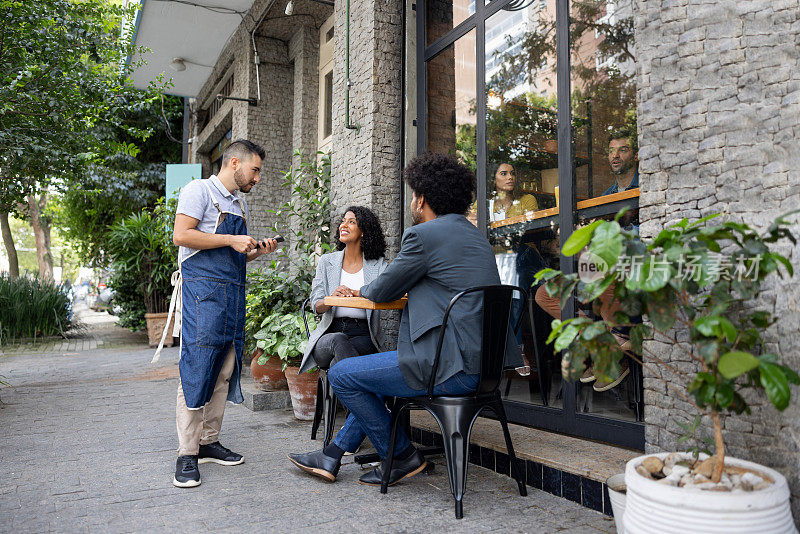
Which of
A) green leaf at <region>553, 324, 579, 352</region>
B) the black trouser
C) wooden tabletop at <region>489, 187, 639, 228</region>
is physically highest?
wooden tabletop at <region>489, 187, 639, 228</region>

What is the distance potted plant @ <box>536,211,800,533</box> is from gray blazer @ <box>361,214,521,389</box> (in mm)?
651

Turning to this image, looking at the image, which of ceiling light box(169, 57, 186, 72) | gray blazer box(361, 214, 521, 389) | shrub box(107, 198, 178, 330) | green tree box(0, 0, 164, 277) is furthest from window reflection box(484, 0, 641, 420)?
ceiling light box(169, 57, 186, 72)

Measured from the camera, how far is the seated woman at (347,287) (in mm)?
3516

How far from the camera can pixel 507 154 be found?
13.5 feet

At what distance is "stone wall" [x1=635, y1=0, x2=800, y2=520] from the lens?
2.00 m

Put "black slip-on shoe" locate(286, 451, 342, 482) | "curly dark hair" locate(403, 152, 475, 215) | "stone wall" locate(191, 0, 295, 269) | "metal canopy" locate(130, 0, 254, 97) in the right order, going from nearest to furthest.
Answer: "curly dark hair" locate(403, 152, 475, 215) → "black slip-on shoe" locate(286, 451, 342, 482) → "metal canopy" locate(130, 0, 254, 97) → "stone wall" locate(191, 0, 295, 269)

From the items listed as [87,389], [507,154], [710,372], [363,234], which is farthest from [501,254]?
[87,389]

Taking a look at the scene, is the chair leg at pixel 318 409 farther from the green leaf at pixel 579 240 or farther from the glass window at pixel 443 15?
the glass window at pixel 443 15

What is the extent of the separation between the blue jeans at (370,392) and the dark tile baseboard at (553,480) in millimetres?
545

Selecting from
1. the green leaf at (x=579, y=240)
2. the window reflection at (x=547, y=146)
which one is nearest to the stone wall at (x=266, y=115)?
the window reflection at (x=547, y=146)

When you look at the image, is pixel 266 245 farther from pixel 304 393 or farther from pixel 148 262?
pixel 148 262

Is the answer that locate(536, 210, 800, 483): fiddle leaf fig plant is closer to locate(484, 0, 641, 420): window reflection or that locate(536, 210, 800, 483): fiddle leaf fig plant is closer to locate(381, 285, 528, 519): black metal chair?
locate(381, 285, 528, 519): black metal chair

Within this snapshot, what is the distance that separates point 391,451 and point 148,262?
8300 millimetres

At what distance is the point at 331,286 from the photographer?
387 centimetres
